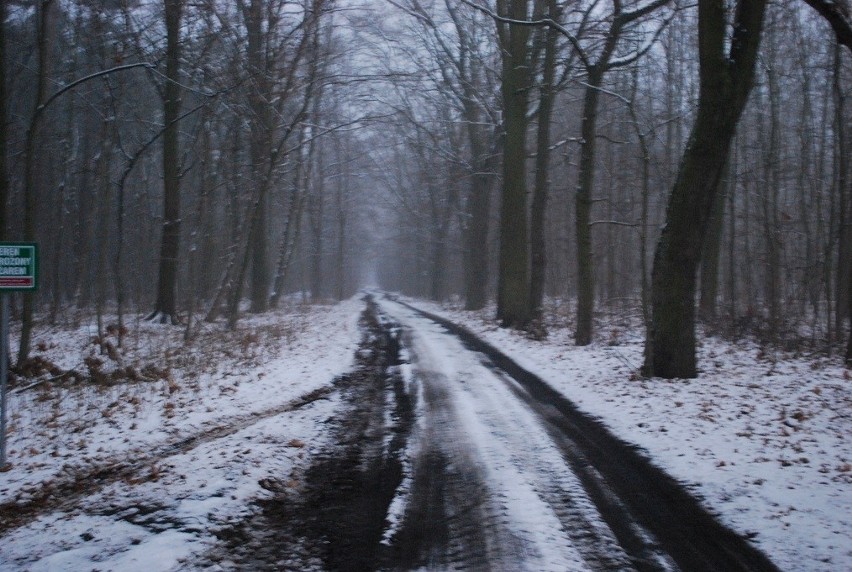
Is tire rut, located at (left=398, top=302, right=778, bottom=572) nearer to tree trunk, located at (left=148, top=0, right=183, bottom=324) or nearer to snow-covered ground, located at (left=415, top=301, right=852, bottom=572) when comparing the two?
snow-covered ground, located at (left=415, top=301, right=852, bottom=572)

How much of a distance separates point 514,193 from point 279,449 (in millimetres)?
14226

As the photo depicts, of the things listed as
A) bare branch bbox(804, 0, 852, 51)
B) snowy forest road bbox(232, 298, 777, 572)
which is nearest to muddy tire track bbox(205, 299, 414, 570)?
snowy forest road bbox(232, 298, 777, 572)

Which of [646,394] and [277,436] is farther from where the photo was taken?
[646,394]

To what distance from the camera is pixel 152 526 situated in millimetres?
5242

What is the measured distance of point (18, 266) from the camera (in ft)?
22.9

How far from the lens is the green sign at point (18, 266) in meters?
6.90

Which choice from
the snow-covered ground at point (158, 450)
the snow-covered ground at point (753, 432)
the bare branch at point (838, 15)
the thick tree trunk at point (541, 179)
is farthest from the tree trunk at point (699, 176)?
the thick tree trunk at point (541, 179)

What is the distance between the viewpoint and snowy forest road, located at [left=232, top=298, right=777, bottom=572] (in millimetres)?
4668

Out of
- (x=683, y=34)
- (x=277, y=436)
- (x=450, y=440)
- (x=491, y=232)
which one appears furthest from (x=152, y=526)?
(x=491, y=232)

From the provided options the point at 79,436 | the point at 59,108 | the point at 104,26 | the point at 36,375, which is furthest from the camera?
the point at 59,108

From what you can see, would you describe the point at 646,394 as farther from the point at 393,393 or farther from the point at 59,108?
the point at 59,108

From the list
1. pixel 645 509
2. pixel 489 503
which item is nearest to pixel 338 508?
pixel 489 503

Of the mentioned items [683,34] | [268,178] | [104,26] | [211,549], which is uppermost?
[683,34]

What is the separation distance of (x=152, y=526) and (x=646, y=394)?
7377 millimetres
